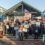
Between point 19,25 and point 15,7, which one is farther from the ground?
point 15,7

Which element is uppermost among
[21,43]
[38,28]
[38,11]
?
[38,11]

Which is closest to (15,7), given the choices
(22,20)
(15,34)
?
(22,20)

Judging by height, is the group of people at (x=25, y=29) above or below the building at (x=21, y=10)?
below

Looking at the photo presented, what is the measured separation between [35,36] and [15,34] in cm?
59

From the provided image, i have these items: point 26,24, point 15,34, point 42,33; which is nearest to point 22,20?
point 26,24

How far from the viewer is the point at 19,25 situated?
4.65 m

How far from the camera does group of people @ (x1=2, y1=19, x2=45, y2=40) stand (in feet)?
14.9

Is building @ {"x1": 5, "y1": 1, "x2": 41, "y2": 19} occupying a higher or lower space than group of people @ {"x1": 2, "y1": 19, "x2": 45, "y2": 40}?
higher

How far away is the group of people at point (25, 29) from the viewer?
453cm

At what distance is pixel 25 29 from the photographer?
15.4 feet

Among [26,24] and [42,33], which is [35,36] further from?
[26,24]

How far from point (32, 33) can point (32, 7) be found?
0.68 meters

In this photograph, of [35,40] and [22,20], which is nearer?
[22,20]

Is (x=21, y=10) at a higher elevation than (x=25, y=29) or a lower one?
higher
